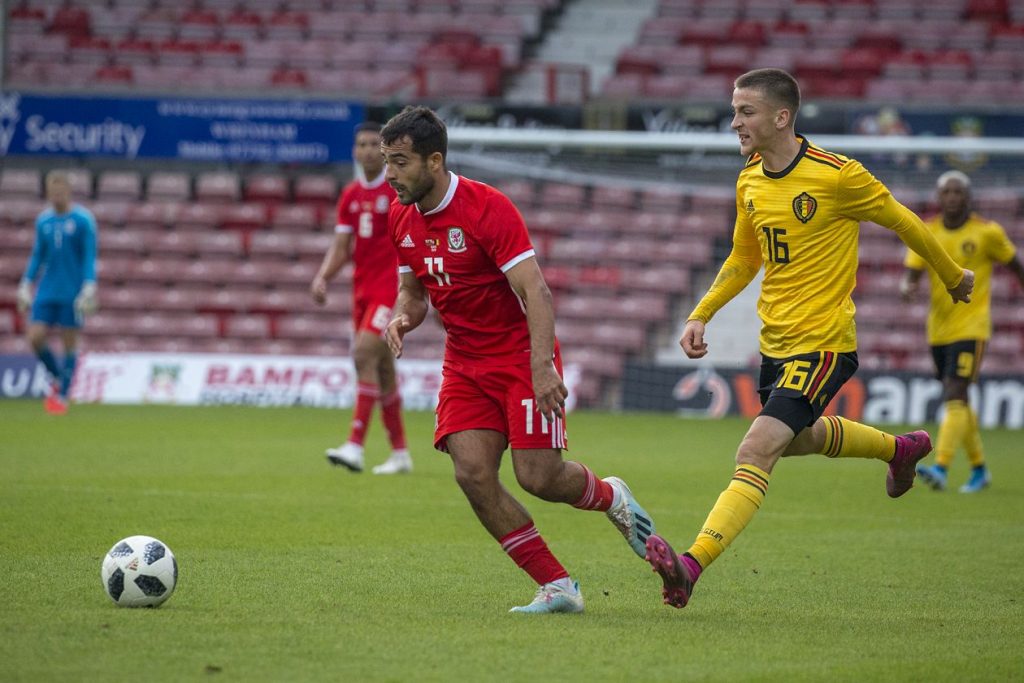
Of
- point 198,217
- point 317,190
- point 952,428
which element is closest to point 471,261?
point 952,428

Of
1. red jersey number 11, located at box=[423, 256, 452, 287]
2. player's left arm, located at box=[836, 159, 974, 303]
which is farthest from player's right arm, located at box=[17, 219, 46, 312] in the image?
player's left arm, located at box=[836, 159, 974, 303]

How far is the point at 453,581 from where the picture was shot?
683 centimetres

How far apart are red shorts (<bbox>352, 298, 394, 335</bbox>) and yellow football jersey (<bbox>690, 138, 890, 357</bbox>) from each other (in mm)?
5299

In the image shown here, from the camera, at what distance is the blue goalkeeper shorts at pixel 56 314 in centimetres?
1773

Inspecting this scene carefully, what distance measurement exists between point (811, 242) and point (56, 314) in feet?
43.6

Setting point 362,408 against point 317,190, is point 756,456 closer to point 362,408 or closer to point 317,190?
point 362,408

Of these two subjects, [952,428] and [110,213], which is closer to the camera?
[952,428]

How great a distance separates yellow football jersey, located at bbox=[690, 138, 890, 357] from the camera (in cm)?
643

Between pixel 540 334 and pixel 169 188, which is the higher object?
pixel 540 334

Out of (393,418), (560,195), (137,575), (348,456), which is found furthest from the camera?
(560,195)

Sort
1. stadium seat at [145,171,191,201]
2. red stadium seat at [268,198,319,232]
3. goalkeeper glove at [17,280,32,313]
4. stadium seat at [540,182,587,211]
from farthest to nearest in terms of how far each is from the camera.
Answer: stadium seat at [145,171,191,201] → red stadium seat at [268,198,319,232] → stadium seat at [540,182,587,211] → goalkeeper glove at [17,280,32,313]

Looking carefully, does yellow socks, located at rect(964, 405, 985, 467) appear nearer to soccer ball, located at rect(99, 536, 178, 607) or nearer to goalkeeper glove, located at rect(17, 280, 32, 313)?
soccer ball, located at rect(99, 536, 178, 607)

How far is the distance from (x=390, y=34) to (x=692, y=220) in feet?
27.0

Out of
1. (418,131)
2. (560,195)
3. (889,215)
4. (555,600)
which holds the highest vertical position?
(418,131)
